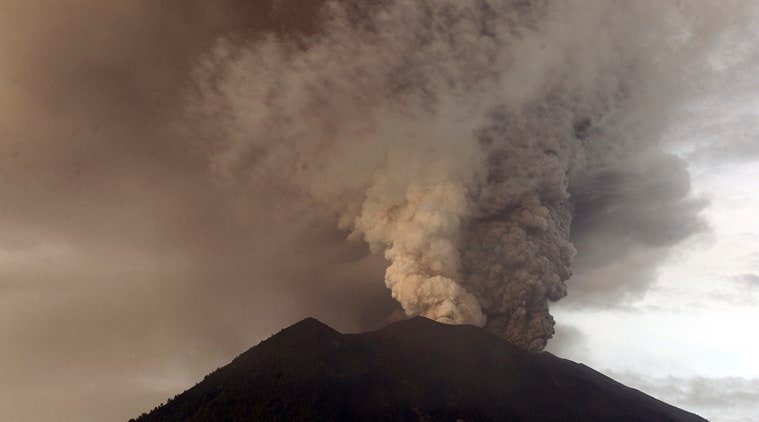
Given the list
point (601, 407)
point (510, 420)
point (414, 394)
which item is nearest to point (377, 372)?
point (414, 394)

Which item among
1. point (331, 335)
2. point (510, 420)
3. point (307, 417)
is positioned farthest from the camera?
point (331, 335)

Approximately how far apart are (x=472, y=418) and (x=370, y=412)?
9185 millimetres

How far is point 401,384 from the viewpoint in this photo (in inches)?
2379

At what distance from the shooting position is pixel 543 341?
2361 inches

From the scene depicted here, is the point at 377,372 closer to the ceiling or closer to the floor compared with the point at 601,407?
closer to the ceiling

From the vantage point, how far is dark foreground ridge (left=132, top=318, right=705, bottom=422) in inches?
2216

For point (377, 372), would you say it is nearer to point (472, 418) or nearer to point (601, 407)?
point (472, 418)

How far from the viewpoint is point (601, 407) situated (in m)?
65.1

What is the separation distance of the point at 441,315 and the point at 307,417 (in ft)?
48.0

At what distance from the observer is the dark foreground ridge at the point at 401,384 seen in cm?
5628

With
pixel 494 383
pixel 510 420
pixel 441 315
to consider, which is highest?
pixel 441 315

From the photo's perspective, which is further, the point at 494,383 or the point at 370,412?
the point at 494,383

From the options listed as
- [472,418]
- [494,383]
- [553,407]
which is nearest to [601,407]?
[553,407]

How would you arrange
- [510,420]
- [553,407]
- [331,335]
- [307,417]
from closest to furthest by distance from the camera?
[307,417] → [510,420] → [553,407] → [331,335]
